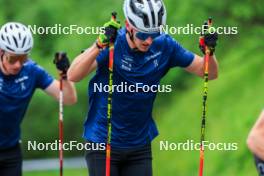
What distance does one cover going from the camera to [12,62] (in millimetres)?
7863

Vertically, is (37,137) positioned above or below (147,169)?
above

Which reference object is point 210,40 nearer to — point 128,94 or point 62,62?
point 128,94

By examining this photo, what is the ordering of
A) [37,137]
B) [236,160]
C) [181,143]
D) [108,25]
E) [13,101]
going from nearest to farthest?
[108,25], [13,101], [236,160], [181,143], [37,137]

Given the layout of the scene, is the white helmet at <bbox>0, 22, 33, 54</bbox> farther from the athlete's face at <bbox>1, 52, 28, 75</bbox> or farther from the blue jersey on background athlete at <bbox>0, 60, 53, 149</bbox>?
the blue jersey on background athlete at <bbox>0, 60, 53, 149</bbox>

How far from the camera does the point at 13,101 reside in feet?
26.1

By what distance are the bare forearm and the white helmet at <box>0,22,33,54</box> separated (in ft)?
3.46

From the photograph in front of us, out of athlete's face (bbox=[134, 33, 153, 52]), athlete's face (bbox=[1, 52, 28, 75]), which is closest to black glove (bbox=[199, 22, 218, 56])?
athlete's face (bbox=[134, 33, 153, 52])

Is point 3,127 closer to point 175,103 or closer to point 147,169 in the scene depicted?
point 147,169

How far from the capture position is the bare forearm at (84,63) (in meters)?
6.84

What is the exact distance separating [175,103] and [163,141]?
2.59 ft

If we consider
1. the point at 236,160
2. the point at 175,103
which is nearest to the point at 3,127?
the point at 236,160

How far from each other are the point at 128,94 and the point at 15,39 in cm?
154

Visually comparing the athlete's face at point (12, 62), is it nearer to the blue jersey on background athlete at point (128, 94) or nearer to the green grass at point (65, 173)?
the blue jersey on background athlete at point (128, 94)

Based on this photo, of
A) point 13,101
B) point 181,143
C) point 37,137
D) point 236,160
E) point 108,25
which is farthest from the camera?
point 37,137
